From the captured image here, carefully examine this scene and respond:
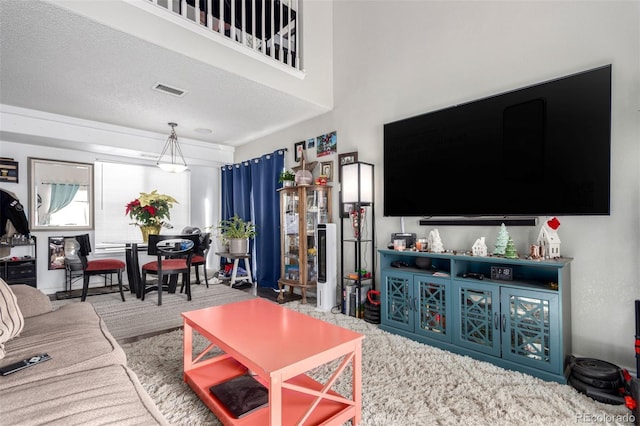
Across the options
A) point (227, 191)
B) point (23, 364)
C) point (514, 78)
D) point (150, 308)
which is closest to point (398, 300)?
point (514, 78)

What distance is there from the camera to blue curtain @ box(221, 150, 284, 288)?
4.51m

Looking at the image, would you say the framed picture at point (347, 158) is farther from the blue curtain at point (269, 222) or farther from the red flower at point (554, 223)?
the red flower at point (554, 223)

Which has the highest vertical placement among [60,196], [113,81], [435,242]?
[113,81]

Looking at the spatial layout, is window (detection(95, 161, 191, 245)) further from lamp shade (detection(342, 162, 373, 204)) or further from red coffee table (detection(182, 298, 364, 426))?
red coffee table (detection(182, 298, 364, 426))

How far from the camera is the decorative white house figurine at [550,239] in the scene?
2092 mm

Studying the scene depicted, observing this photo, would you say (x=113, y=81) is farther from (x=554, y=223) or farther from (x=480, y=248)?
(x=554, y=223)

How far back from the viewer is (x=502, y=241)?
2266mm

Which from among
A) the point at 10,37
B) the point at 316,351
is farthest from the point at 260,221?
the point at 316,351

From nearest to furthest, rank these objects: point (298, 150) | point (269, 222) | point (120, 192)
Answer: point (298, 150) < point (269, 222) < point (120, 192)

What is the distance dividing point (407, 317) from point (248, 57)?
9.16 feet

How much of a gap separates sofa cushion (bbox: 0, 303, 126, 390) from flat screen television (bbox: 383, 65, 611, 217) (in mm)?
2430

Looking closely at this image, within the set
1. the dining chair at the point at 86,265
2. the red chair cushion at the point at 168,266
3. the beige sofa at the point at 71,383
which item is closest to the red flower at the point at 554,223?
the beige sofa at the point at 71,383

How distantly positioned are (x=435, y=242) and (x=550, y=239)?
79cm

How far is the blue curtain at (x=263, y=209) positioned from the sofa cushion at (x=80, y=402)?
331 centimetres
